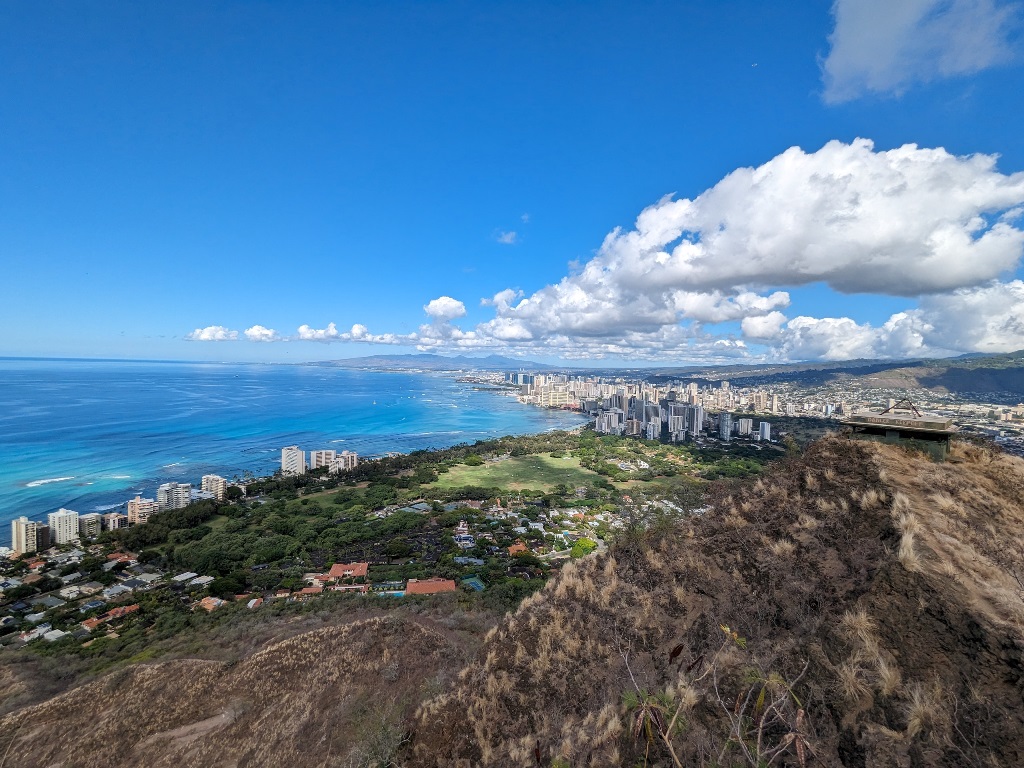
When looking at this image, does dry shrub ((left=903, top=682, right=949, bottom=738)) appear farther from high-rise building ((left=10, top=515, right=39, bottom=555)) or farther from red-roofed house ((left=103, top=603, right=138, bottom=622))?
high-rise building ((left=10, top=515, right=39, bottom=555))

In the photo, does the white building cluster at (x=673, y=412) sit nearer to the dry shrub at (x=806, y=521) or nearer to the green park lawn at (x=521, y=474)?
the green park lawn at (x=521, y=474)

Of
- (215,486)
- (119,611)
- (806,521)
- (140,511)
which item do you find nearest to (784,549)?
(806,521)

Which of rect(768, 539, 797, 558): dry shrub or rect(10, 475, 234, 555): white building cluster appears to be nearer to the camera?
rect(768, 539, 797, 558): dry shrub


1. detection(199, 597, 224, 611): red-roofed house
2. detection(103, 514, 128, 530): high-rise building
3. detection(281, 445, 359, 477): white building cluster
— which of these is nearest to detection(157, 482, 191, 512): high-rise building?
detection(103, 514, 128, 530): high-rise building

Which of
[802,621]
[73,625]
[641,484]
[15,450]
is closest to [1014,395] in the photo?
[641,484]

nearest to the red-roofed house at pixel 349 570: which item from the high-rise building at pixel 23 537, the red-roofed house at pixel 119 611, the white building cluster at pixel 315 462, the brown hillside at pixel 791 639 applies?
the red-roofed house at pixel 119 611
